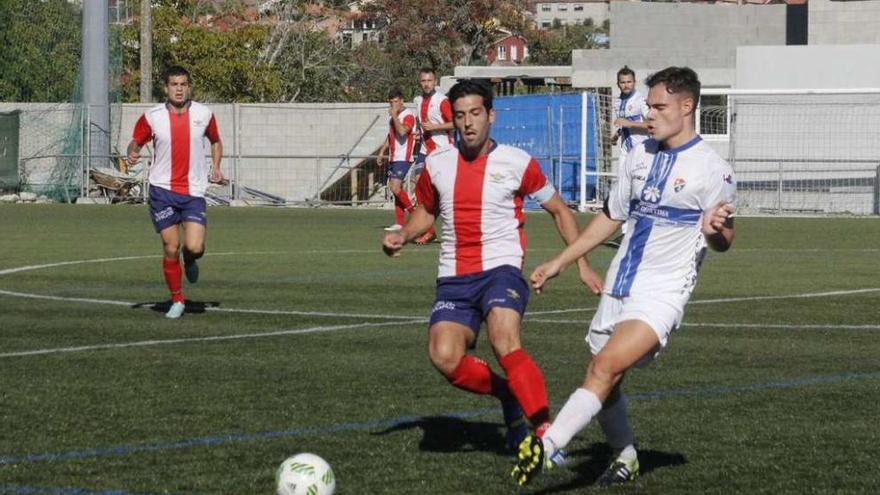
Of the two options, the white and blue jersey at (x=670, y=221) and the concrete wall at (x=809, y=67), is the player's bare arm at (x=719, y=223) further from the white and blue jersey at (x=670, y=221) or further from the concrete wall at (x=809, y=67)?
the concrete wall at (x=809, y=67)

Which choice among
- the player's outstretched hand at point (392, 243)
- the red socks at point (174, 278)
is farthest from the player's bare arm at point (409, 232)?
the red socks at point (174, 278)

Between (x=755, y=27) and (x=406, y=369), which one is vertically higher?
(x=755, y=27)

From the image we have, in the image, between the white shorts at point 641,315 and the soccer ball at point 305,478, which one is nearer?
the soccer ball at point 305,478

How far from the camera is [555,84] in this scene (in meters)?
50.4

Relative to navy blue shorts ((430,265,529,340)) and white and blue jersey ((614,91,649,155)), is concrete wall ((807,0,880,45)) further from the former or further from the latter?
navy blue shorts ((430,265,529,340))

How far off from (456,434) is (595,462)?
883 millimetres

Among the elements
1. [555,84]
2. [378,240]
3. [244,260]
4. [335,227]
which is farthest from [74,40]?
[244,260]

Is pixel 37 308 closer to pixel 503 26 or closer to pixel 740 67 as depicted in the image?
pixel 740 67

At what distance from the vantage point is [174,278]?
13.5m

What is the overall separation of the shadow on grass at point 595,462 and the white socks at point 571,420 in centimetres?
43

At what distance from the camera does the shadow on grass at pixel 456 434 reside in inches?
305

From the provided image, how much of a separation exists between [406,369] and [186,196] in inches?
159

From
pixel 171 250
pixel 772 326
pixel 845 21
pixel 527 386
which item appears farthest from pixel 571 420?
pixel 845 21

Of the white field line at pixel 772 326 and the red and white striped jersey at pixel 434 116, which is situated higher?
the red and white striped jersey at pixel 434 116
